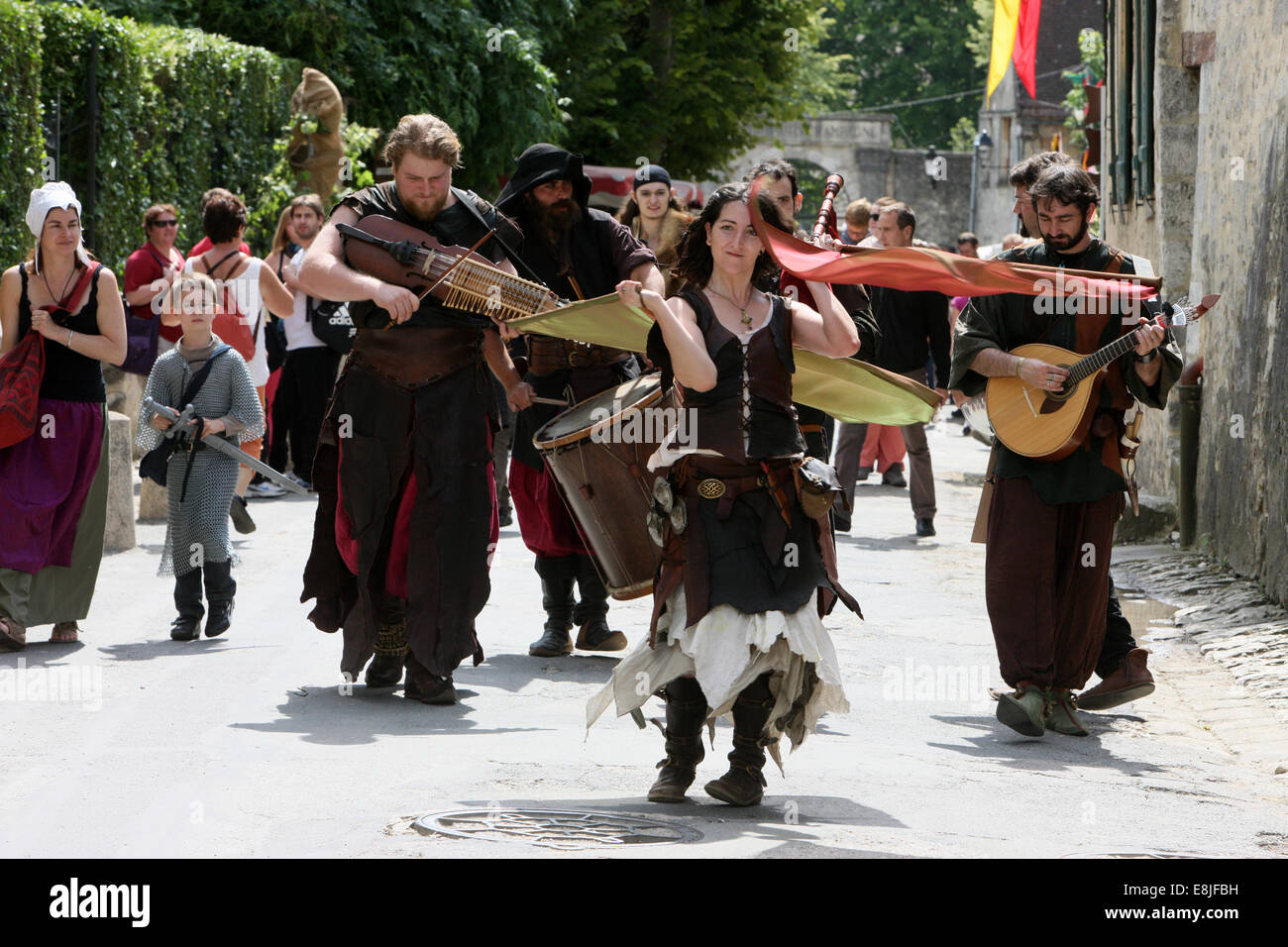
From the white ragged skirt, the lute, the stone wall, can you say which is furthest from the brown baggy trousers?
the stone wall

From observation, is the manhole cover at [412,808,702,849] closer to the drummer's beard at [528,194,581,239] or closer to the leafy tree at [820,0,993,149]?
the drummer's beard at [528,194,581,239]

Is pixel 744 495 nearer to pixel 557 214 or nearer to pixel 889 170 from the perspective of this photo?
pixel 557 214

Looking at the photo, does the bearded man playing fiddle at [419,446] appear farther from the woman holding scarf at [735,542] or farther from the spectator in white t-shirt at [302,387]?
the spectator in white t-shirt at [302,387]

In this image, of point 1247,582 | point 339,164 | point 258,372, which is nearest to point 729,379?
point 1247,582

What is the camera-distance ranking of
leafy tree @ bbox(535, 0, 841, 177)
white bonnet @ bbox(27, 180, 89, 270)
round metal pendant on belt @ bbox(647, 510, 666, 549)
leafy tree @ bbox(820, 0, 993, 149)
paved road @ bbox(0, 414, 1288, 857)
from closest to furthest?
paved road @ bbox(0, 414, 1288, 857) < round metal pendant on belt @ bbox(647, 510, 666, 549) < white bonnet @ bbox(27, 180, 89, 270) < leafy tree @ bbox(535, 0, 841, 177) < leafy tree @ bbox(820, 0, 993, 149)

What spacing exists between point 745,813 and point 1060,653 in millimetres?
2292

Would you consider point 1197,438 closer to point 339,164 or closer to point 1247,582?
point 1247,582

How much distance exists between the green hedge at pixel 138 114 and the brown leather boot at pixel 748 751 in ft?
27.2

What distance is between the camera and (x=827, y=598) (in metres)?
5.50

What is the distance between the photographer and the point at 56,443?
8.12 metres

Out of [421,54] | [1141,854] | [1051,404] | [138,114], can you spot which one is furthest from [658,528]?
[421,54]

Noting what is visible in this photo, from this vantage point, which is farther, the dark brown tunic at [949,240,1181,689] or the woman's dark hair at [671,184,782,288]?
the dark brown tunic at [949,240,1181,689]

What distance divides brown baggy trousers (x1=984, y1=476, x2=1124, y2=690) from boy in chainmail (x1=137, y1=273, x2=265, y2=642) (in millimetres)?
3605

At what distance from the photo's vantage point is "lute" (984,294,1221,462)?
6883mm
